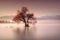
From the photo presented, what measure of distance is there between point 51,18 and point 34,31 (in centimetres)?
26

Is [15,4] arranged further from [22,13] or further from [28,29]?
[28,29]

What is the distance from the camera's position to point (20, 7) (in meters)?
1.73

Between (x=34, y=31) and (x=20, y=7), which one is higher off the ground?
(x=20, y=7)

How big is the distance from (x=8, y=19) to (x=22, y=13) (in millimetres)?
186

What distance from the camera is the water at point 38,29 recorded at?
1703mm

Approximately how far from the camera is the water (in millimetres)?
1703

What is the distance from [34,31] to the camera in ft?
5.65

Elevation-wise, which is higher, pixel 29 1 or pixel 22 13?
pixel 29 1

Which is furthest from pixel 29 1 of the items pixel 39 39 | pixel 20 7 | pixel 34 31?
pixel 39 39

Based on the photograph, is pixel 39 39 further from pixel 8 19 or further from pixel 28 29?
pixel 8 19

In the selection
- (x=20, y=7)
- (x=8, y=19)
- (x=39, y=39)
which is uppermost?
(x=20, y=7)

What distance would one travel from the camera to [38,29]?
5.64ft

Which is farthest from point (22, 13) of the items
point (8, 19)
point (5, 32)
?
point (5, 32)

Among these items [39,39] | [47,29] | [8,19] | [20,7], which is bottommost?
[39,39]
